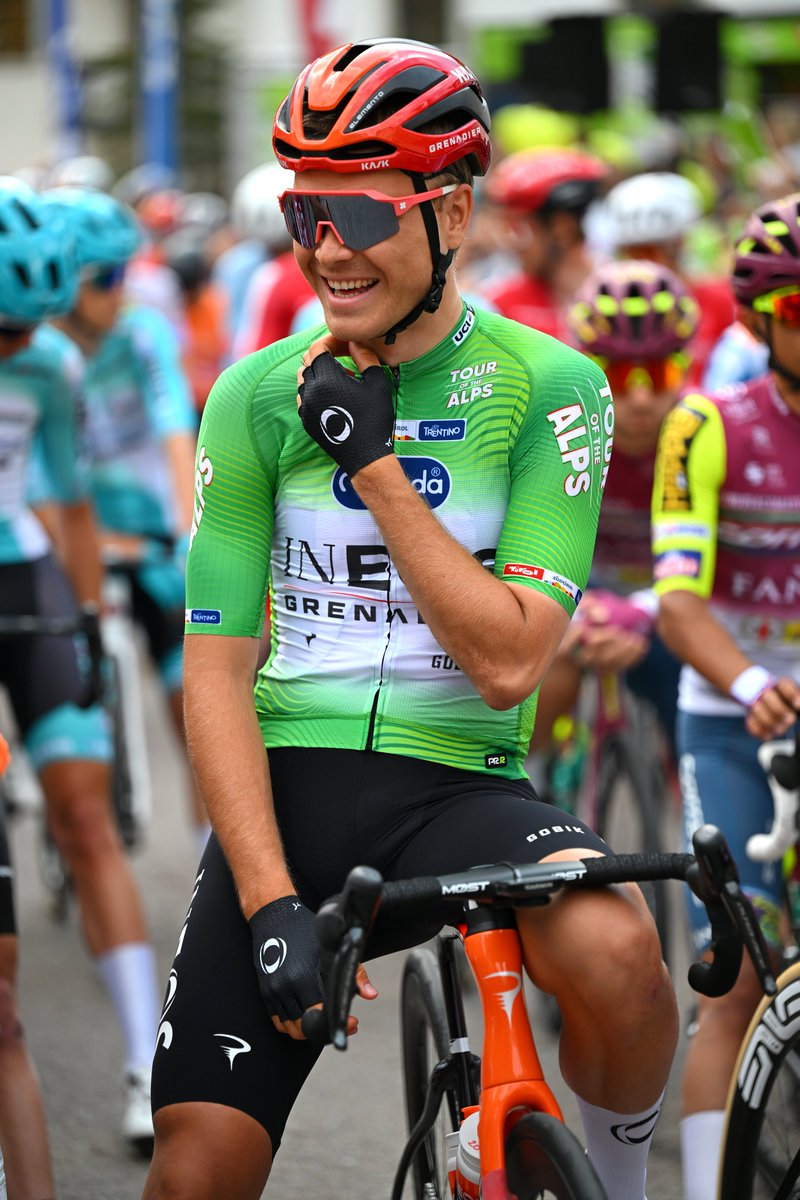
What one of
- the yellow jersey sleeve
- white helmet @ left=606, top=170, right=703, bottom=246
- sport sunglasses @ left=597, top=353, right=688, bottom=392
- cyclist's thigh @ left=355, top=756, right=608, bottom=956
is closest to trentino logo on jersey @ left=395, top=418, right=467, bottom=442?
cyclist's thigh @ left=355, top=756, right=608, bottom=956

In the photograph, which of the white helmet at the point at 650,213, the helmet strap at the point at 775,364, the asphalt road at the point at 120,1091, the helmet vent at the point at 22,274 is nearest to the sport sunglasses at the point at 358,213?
the helmet strap at the point at 775,364

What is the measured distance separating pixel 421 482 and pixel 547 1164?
3.73 ft

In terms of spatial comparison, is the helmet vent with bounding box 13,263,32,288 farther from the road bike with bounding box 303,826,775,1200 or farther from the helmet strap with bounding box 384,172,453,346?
the road bike with bounding box 303,826,775,1200

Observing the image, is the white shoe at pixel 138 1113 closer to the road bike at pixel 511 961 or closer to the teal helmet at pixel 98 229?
the road bike at pixel 511 961

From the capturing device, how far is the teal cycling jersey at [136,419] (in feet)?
23.1

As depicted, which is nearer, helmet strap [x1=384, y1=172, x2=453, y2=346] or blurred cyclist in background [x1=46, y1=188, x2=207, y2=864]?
helmet strap [x1=384, y1=172, x2=453, y2=346]

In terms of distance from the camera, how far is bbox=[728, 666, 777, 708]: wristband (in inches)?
161

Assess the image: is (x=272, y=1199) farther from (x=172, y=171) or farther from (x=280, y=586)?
(x=172, y=171)

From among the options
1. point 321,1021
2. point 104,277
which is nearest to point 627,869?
point 321,1021

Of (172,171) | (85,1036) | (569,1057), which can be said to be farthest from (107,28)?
(569,1057)

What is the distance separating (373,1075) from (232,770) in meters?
2.92

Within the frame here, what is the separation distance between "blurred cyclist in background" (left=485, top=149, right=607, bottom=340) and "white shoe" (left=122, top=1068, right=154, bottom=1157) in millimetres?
4676

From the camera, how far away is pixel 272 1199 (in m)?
4.80

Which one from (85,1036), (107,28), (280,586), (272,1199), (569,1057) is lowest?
(107,28)
